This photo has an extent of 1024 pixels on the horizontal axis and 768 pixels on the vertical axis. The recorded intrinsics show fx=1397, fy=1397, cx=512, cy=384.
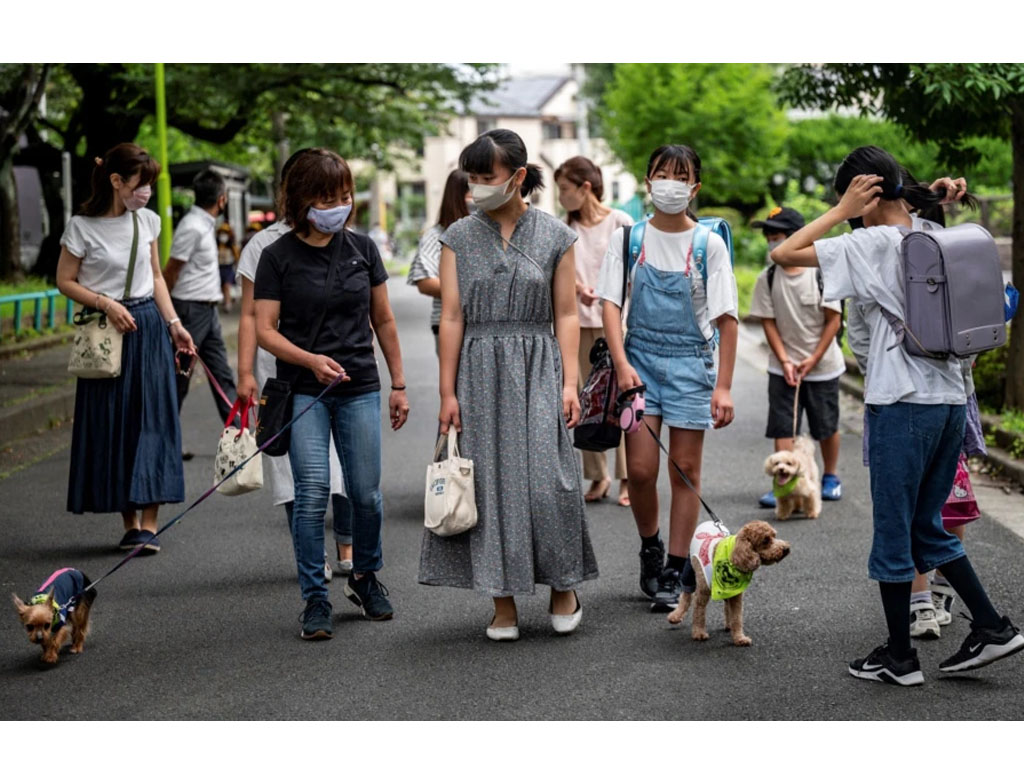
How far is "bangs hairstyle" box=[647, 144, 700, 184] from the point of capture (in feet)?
19.1

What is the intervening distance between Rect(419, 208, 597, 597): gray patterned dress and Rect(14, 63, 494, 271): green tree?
16473 mm

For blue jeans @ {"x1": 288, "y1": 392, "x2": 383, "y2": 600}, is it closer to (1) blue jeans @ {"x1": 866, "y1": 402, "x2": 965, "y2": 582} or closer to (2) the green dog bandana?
(2) the green dog bandana

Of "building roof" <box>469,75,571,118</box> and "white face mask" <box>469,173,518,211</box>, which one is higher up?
"building roof" <box>469,75,571,118</box>

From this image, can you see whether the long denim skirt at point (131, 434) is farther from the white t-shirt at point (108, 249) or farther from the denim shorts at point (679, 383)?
the denim shorts at point (679, 383)

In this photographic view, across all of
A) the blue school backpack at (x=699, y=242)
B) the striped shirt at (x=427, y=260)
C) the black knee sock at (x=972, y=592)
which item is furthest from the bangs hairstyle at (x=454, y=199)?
the black knee sock at (x=972, y=592)

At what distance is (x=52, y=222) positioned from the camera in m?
30.6

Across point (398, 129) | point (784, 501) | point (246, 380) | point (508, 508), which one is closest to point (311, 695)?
point (508, 508)

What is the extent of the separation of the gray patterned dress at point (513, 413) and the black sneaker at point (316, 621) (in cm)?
47

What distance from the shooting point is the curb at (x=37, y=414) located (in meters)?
11.5

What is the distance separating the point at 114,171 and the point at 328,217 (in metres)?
2.06

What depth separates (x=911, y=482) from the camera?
489 centimetres

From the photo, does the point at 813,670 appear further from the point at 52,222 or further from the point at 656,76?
the point at 656,76

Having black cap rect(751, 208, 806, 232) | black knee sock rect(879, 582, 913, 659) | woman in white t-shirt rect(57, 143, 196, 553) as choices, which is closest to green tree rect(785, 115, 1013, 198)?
black cap rect(751, 208, 806, 232)

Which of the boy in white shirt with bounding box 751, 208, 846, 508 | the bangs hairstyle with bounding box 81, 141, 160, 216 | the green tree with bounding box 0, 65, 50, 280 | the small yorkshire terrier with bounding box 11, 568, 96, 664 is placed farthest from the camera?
the green tree with bounding box 0, 65, 50, 280
